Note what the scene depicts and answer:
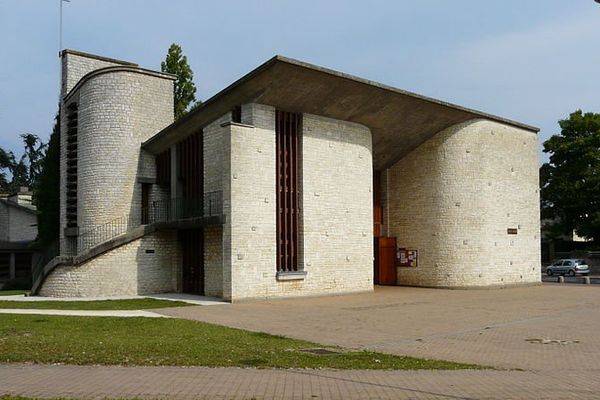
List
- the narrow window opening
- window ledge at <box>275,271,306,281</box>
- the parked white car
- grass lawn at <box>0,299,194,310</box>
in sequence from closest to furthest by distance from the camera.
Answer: grass lawn at <box>0,299,194,310</box>, window ledge at <box>275,271,306,281</box>, the narrow window opening, the parked white car

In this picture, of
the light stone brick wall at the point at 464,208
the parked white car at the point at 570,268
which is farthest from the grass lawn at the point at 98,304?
the parked white car at the point at 570,268

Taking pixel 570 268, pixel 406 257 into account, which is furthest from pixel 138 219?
pixel 570 268

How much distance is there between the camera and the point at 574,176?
→ 173 ft

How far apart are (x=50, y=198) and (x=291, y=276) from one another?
18.5 metres

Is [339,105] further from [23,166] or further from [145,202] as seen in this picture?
[23,166]

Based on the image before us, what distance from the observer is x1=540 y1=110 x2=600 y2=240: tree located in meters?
51.1

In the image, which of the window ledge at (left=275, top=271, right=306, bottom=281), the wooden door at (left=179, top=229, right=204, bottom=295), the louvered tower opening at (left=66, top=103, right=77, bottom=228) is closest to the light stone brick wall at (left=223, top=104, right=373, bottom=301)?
the window ledge at (left=275, top=271, right=306, bottom=281)

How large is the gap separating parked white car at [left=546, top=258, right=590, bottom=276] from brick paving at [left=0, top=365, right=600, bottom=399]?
40.8m

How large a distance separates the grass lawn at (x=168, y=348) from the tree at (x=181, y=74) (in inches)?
1114

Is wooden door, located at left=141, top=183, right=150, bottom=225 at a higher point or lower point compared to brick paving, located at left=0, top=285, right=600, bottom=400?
higher

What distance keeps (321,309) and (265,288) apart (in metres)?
3.85

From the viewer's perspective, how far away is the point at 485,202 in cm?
3158

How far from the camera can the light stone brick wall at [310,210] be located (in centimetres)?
2333

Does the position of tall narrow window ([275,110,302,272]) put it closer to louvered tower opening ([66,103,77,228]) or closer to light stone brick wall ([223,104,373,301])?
light stone brick wall ([223,104,373,301])
